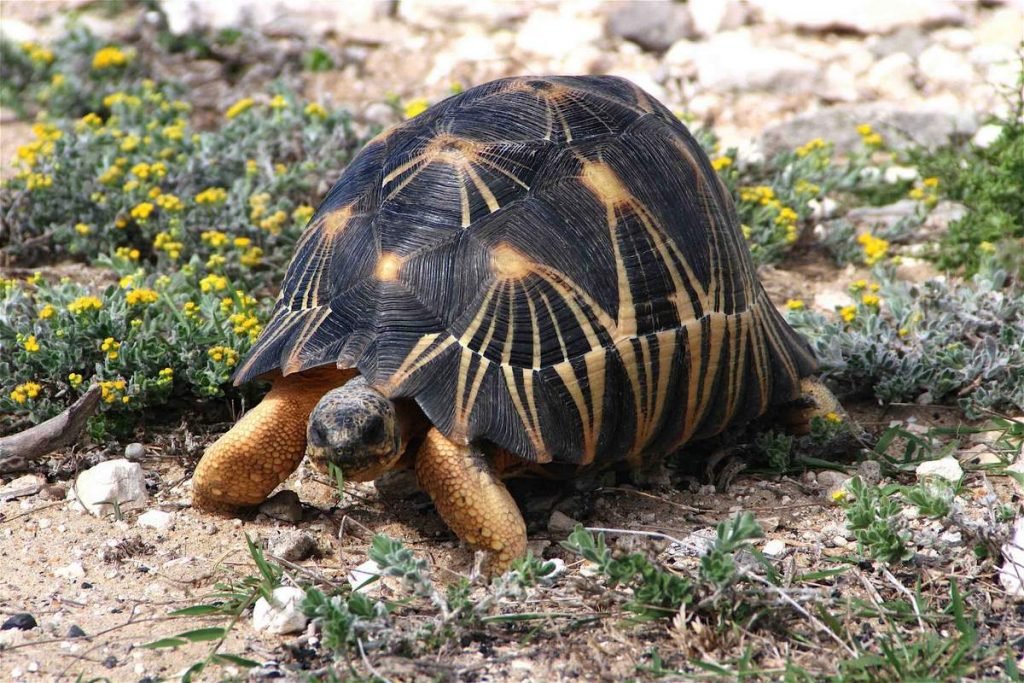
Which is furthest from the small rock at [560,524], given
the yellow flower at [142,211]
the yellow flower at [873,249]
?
the yellow flower at [142,211]

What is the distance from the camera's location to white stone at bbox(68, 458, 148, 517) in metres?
3.55

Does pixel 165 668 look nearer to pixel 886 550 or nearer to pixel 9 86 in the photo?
pixel 886 550

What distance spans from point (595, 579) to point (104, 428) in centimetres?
185

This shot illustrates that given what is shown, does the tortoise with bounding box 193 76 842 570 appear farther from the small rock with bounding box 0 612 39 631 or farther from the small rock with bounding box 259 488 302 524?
the small rock with bounding box 0 612 39 631

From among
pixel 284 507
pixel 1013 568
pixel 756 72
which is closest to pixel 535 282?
pixel 284 507

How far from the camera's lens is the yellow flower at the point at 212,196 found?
4.97 m

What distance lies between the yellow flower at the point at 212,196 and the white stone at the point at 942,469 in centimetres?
300

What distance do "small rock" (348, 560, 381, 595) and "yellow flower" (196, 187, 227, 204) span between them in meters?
2.32

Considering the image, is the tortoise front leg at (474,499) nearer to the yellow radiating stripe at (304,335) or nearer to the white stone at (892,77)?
the yellow radiating stripe at (304,335)

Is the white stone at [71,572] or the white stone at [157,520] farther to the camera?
the white stone at [157,520]

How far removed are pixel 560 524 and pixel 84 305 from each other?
1.81 m

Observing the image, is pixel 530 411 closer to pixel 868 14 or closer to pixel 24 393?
pixel 24 393

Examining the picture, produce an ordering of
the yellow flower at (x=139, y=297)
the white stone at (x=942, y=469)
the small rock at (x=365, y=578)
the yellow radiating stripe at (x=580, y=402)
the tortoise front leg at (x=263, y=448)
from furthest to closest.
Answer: the yellow flower at (x=139, y=297), the white stone at (x=942, y=469), the tortoise front leg at (x=263, y=448), the yellow radiating stripe at (x=580, y=402), the small rock at (x=365, y=578)

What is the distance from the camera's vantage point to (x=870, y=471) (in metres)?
3.83
